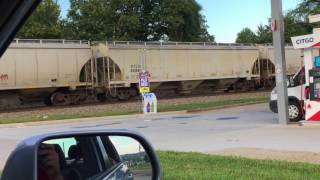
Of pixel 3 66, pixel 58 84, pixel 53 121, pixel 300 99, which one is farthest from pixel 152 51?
pixel 300 99

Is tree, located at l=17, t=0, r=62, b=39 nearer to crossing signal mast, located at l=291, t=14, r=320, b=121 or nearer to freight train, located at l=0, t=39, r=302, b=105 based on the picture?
freight train, located at l=0, t=39, r=302, b=105

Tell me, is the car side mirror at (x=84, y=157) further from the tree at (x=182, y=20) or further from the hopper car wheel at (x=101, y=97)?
the tree at (x=182, y=20)

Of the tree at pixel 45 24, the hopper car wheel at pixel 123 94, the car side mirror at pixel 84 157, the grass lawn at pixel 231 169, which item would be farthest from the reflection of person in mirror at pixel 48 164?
the tree at pixel 45 24

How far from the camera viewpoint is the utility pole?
18.6 metres

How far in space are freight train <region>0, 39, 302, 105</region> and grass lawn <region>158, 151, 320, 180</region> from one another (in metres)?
22.1

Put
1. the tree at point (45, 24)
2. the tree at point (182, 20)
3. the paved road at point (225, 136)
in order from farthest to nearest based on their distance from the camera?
1. the tree at point (182, 20)
2. the tree at point (45, 24)
3. the paved road at point (225, 136)

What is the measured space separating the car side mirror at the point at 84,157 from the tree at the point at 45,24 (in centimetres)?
5713

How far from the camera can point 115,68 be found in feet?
125

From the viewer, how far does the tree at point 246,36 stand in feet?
314

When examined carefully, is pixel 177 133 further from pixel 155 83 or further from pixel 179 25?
pixel 179 25

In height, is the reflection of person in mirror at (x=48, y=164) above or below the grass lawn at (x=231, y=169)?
above

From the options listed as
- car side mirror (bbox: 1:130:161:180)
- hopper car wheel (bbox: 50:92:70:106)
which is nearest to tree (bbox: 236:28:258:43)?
hopper car wheel (bbox: 50:92:70:106)

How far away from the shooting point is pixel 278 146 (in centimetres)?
1334

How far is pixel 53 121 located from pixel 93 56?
39.5 feet
